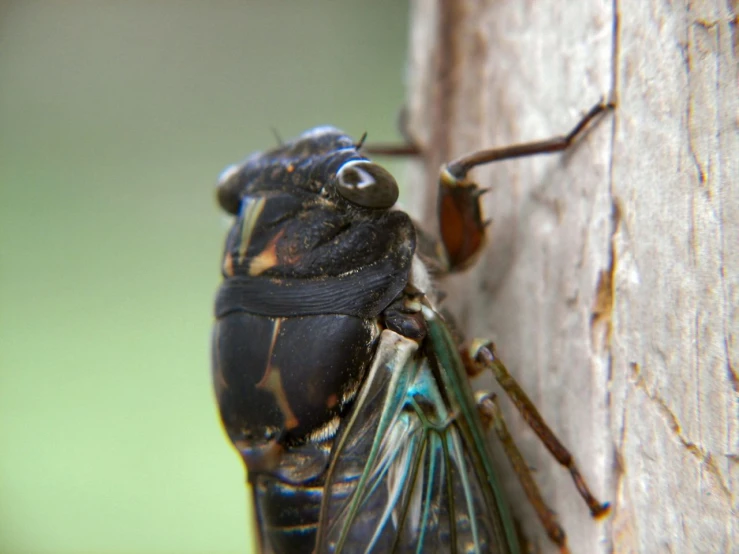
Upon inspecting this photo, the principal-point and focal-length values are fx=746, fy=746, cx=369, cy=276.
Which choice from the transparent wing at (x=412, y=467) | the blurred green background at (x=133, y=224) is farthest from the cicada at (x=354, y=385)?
the blurred green background at (x=133, y=224)

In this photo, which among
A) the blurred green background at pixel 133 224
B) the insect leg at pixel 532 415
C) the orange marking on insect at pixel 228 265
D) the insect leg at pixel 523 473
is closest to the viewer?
the insect leg at pixel 532 415

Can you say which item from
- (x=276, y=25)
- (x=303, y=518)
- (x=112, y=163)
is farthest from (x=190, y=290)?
(x=303, y=518)

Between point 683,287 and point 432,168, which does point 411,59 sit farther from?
point 683,287

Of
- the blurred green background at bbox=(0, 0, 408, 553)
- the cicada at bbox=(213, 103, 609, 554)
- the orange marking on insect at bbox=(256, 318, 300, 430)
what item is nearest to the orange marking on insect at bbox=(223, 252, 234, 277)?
the cicada at bbox=(213, 103, 609, 554)

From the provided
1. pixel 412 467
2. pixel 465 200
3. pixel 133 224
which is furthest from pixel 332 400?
pixel 133 224

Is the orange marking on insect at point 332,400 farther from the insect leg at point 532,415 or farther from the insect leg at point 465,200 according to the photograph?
the insect leg at point 465,200

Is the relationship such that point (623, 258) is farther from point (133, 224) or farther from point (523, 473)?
point (133, 224)

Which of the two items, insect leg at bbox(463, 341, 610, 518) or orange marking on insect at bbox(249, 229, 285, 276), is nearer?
insect leg at bbox(463, 341, 610, 518)

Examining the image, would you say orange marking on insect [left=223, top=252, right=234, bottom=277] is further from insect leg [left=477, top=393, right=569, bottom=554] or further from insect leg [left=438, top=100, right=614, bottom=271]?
insect leg [left=477, top=393, right=569, bottom=554]
